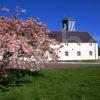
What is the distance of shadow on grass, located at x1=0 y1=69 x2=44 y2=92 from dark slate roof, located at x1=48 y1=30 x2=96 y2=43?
4236 centimetres

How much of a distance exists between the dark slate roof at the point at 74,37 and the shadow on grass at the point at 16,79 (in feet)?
139

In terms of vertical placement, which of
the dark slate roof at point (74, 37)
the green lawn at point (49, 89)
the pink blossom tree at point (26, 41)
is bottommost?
the green lawn at point (49, 89)

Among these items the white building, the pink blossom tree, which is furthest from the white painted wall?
the pink blossom tree

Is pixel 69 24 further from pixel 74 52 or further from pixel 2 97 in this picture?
pixel 2 97

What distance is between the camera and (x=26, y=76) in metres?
20.2

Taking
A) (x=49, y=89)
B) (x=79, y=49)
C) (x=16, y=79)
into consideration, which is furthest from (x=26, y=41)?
(x=79, y=49)

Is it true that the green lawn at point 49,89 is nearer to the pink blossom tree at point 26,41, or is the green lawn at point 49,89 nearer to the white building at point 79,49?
the pink blossom tree at point 26,41

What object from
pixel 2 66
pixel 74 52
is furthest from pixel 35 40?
pixel 74 52

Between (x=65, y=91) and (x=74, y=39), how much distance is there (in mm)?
50366

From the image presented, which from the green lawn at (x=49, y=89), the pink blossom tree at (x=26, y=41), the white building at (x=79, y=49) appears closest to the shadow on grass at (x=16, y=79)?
the green lawn at (x=49, y=89)

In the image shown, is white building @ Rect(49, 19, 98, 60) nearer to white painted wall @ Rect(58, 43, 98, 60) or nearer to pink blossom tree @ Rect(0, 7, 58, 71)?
white painted wall @ Rect(58, 43, 98, 60)

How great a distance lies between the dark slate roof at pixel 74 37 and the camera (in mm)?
63844

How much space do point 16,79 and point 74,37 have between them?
47.1 m

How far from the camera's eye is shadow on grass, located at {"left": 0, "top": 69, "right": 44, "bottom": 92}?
16839 millimetres
